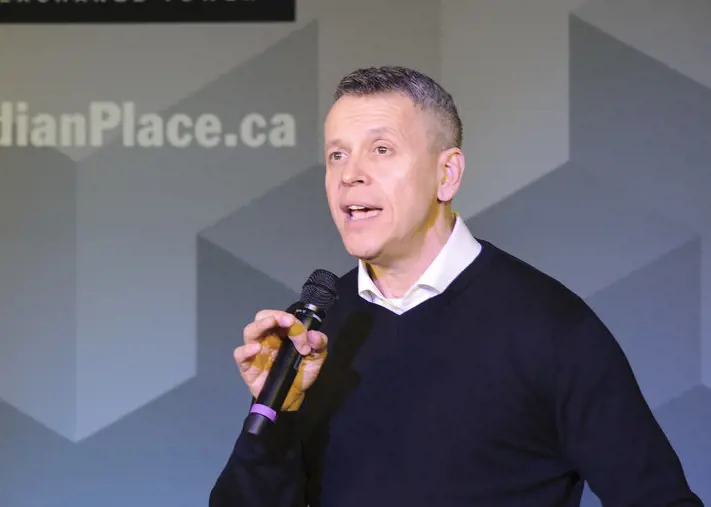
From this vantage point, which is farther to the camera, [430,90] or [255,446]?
[430,90]

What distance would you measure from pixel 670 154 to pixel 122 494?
7.66ft

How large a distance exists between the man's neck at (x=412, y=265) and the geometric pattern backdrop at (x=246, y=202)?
136 cm

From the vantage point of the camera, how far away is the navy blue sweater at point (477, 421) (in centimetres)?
112

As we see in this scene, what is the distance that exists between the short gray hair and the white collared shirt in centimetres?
17

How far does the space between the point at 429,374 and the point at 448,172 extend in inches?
14.1

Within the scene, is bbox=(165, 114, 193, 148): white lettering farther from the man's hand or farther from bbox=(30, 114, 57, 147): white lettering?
the man's hand

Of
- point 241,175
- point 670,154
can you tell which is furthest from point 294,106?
point 670,154

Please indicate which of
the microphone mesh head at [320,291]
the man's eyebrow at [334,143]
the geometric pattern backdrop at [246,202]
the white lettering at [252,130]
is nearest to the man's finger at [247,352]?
the microphone mesh head at [320,291]

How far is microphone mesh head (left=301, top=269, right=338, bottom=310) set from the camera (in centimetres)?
116

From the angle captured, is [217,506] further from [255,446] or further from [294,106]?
[294,106]

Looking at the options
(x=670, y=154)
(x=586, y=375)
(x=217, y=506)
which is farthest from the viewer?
(x=670, y=154)

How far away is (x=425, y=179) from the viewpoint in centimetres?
129

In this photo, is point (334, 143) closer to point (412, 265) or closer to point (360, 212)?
point (360, 212)

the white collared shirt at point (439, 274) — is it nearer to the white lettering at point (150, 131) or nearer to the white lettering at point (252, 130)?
the white lettering at point (252, 130)
